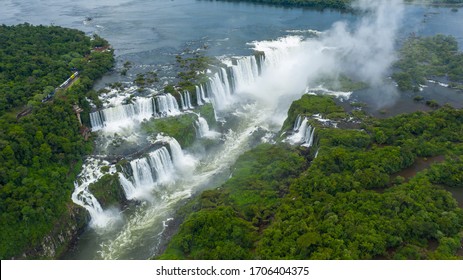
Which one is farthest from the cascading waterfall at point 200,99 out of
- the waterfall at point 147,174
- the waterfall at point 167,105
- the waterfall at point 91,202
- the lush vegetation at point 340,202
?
the lush vegetation at point 340,202

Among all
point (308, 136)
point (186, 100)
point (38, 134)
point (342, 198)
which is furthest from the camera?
point (186, 100)

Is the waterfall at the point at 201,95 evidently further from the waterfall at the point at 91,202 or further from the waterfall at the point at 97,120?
the waterfall at the point at 91,202

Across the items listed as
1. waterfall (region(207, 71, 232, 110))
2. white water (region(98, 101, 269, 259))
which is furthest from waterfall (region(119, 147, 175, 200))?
waterfall (region(207, 71, 232, 110))

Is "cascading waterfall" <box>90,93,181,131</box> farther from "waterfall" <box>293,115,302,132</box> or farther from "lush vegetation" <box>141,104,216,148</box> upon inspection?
"waterfall" <box>293,115,302,132</box>

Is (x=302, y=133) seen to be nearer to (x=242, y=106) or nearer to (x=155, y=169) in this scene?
(x=242, y=106)

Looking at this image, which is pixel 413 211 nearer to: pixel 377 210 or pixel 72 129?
pixel 377 210

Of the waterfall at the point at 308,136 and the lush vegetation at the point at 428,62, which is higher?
the lush vegetation at the point at 428,62

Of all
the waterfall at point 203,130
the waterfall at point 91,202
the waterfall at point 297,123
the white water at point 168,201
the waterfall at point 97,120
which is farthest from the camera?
the waterfall at point 203,130

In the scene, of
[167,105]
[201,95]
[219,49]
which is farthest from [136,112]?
[219,49]
